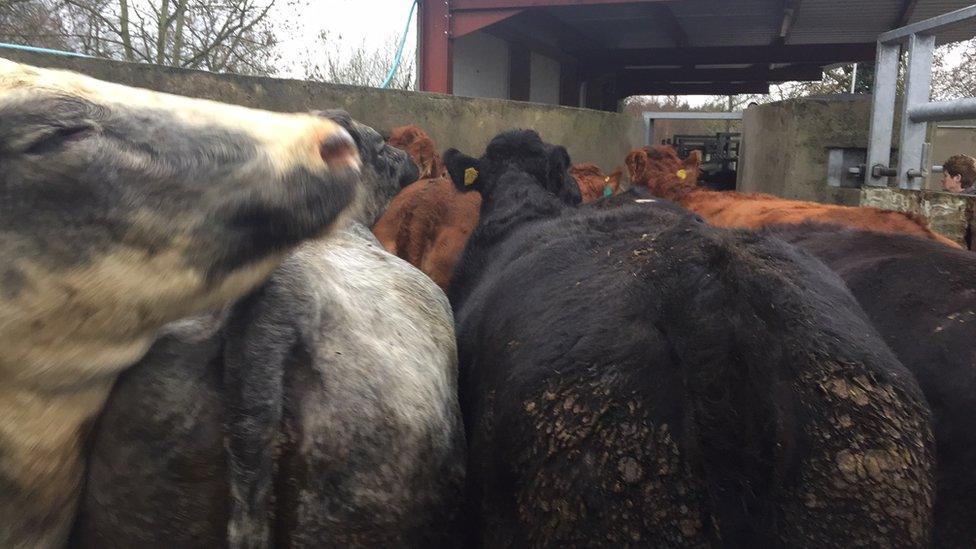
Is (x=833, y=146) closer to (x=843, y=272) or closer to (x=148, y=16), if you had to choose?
(x=843, y=272)

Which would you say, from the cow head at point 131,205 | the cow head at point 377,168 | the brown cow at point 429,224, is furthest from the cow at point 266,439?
the brown cow at point 429,224

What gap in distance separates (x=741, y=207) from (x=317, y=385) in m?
4.36

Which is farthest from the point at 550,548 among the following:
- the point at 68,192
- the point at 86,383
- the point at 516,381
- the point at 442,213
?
the point at 442,213

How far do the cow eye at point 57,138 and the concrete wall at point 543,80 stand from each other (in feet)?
43.2

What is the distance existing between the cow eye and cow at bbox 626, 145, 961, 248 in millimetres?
3100

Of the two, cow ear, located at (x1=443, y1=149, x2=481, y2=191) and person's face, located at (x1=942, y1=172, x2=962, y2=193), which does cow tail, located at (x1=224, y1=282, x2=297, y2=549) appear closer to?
cow ear, located at (x1=443, y1=149, x2=481, y2=191)

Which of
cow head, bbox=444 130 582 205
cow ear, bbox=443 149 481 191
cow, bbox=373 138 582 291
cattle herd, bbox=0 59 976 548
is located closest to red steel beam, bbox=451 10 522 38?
cow, bbox=373 138 582 291

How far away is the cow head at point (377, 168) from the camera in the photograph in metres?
2.39

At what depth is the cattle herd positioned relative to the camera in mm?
1306

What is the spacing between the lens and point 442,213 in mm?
5215

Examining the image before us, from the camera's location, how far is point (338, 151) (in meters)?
1.52

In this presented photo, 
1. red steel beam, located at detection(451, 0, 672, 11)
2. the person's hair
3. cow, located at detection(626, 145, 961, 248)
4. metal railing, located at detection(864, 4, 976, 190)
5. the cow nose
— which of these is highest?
red steel beam, located at detection(451, 0, 672, 11)

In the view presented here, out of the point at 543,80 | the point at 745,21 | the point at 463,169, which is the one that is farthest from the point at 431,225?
the point at 543,80

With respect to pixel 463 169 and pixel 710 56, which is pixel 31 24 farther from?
pixel 710 56
